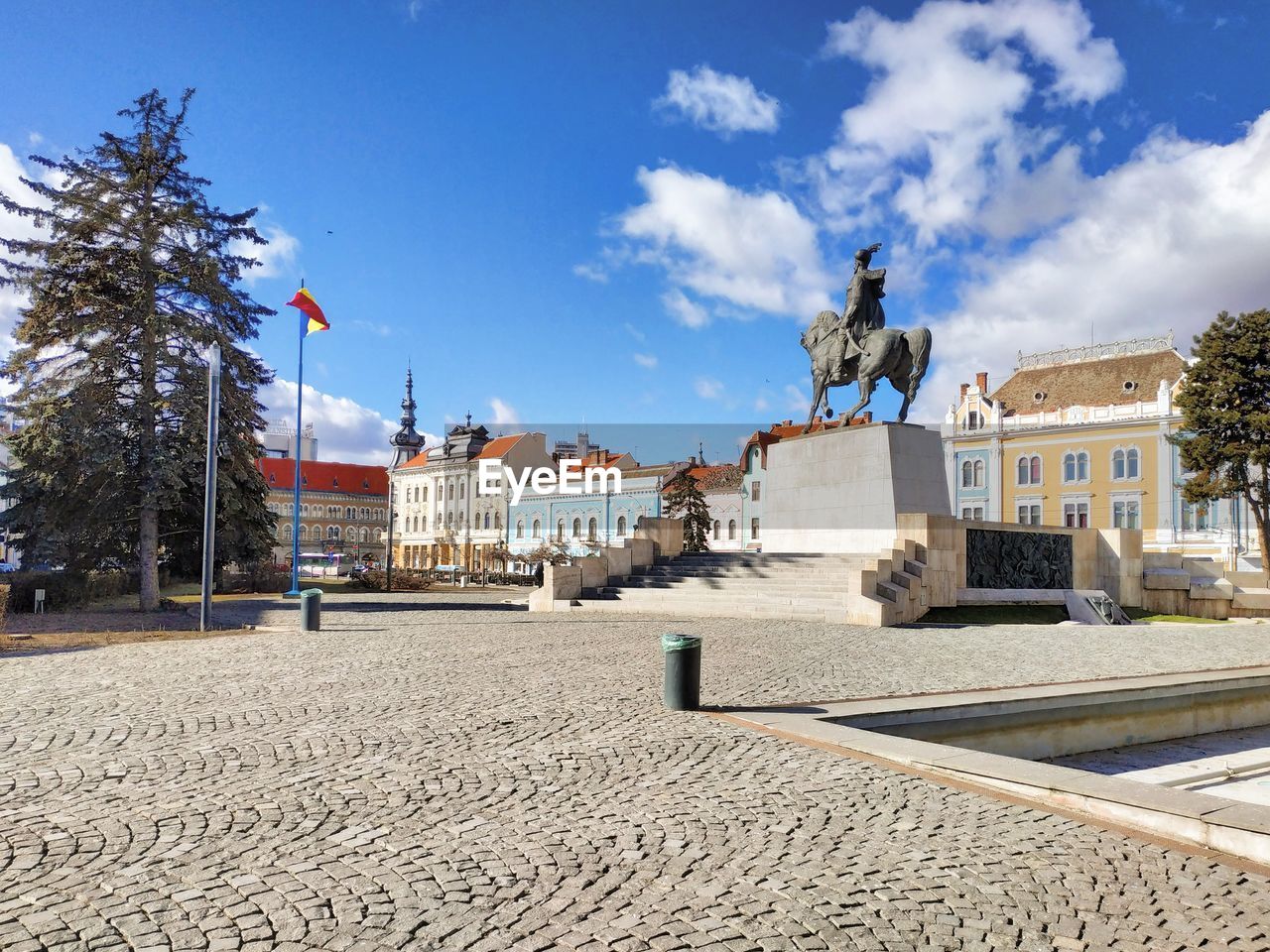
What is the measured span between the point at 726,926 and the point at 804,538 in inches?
861

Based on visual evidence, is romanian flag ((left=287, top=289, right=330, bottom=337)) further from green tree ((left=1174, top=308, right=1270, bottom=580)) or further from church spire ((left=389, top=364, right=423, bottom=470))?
church spire ((left=389, top=364, right=423, bottom=470))

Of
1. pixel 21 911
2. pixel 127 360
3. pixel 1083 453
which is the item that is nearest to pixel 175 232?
pixel 127 360

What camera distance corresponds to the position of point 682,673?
9.13 meters

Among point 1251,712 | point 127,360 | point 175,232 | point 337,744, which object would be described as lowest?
point 1251,712

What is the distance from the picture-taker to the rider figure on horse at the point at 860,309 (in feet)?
80.8

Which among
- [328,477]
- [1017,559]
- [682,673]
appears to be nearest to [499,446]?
[328,477]

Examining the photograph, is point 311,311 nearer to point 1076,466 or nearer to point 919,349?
point 919,349

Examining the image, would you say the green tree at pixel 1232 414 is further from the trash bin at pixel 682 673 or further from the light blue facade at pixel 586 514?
the trash bin at pixel 682 673

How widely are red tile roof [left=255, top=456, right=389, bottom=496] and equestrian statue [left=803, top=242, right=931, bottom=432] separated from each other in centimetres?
10183

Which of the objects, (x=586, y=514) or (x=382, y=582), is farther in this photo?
(x=586, y=514)

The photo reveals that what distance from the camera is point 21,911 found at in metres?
4.02

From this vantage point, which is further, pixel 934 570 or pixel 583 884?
pixel 934 570

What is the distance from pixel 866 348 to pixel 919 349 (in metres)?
1.31

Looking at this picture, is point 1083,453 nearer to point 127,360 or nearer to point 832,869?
point 127,360
